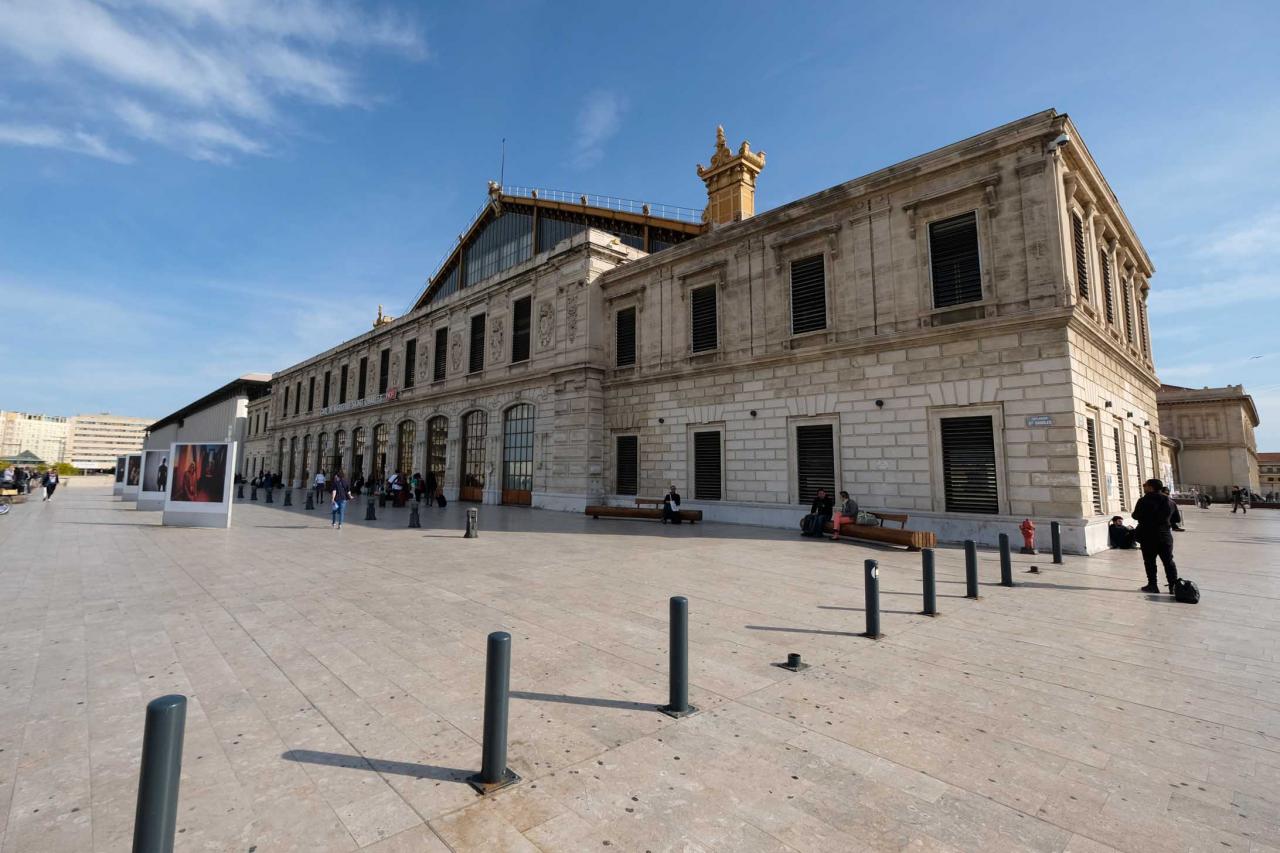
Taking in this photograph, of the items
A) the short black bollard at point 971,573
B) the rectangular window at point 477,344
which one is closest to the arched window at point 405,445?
the rectangular window at point 477,344

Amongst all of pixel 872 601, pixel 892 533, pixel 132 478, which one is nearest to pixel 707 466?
pixel 892 533

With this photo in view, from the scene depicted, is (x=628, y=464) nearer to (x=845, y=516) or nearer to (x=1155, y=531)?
(x=845, y=516)

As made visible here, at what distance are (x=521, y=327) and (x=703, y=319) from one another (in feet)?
34.6

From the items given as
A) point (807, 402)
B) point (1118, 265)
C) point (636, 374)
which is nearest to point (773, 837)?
point (807, 402)

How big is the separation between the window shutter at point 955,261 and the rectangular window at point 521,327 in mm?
17441

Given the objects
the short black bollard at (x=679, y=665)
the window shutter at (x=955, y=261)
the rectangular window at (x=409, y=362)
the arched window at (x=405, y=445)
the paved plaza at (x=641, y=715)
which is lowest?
the paved plaza at (x=641, y=715)

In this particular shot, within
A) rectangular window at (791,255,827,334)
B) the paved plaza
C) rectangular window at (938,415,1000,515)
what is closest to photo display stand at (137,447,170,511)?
the paved plaza

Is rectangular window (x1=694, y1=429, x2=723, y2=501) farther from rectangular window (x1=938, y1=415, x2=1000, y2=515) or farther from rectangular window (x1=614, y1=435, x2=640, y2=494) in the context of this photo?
rectangular window (x1=938, y1=415, x2=1000, y2=515)

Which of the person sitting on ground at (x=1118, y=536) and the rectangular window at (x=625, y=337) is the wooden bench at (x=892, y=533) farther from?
the rectangular window at (x=625, y=337)

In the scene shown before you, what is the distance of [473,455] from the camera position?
29.0 meters

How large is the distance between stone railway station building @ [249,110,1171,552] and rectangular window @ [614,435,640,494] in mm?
96

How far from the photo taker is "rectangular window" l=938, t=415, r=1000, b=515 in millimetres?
13742

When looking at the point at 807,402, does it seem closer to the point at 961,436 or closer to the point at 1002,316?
the point at 961,436

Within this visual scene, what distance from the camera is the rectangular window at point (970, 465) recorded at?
13742 mm
